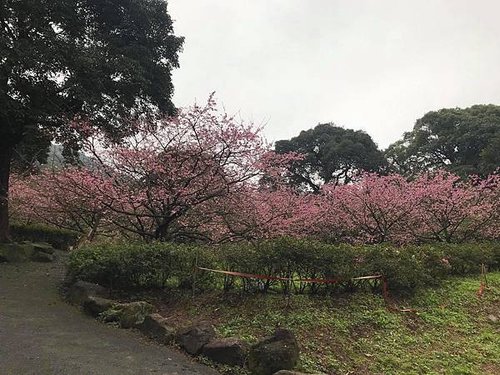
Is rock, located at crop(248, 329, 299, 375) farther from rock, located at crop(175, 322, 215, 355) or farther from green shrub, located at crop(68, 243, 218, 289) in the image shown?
green shrub, located at crop(68, 243, 218, 289)

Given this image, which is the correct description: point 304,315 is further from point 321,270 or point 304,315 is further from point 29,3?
point 29,3

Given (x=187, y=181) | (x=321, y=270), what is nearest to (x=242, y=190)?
(x=187, y=181)

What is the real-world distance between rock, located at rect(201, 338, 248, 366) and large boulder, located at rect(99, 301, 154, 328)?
61.2 inches

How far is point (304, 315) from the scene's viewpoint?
6.18m

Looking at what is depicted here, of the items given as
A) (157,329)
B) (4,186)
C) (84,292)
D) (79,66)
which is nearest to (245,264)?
(157,329)

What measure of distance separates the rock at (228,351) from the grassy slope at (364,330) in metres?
0.56

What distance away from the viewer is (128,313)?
6230 mm

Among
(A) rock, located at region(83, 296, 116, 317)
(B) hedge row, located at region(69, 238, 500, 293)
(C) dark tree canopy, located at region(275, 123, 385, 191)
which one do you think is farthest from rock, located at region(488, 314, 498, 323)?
(C) dark tree canopy, located at region(275, 123, 385, 191)

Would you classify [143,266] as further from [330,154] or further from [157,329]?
[330,154]

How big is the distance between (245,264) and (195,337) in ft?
6.27

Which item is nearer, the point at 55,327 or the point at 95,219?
the point at 55,327

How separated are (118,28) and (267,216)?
746 centimetres

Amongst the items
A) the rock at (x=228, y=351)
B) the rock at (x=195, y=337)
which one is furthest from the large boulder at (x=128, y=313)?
the rock at (x=228, y=351)

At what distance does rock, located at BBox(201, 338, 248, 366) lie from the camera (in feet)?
15.7
